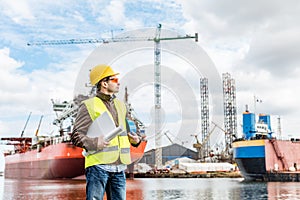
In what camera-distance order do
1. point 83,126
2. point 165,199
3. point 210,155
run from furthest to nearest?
point 210,155, point 165,199, point 83,126

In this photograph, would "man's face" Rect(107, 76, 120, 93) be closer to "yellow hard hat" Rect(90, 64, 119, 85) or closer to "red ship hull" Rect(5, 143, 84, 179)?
"yellow hard hat" Rect(90, 64, 119, 85)

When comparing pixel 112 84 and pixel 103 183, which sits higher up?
pixel 112 84

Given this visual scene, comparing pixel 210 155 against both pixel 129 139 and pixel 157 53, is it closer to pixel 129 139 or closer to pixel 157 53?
pixel 157 53

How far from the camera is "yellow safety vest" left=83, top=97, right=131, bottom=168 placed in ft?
10.4

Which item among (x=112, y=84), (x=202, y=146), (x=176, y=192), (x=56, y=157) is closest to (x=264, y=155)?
(x=176, y=192)

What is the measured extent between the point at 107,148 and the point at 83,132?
Answer: 0.73 feet

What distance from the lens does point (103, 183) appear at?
321 centimetres

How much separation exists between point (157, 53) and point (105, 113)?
85.7m

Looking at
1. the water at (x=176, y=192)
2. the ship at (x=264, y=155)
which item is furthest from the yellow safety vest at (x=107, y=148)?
the ship at (x=264, y=155)

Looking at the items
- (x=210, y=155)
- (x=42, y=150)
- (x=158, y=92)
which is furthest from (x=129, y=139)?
(x=210, y=155)

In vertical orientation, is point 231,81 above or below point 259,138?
above

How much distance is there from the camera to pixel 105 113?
10.6 feet

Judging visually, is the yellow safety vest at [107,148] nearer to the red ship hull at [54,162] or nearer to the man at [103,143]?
the man at [103,143]

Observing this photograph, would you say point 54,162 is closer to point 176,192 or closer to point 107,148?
point 176,192
